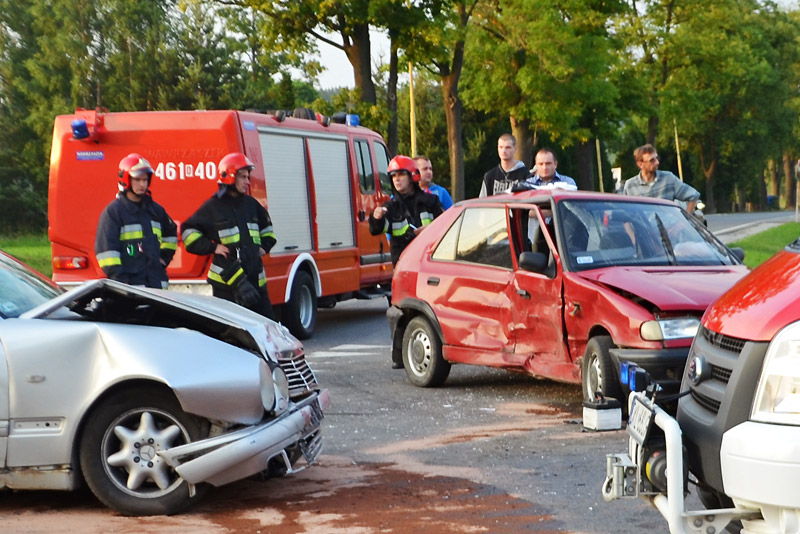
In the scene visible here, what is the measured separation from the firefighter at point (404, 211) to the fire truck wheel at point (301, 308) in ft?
7.29

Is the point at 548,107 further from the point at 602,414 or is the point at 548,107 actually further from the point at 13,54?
the point at 602,414

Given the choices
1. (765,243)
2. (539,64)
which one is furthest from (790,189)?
(765,243)

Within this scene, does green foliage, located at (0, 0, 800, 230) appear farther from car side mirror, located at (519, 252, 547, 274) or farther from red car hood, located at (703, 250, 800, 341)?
red car hood, located at (703, 250, 800, 341)

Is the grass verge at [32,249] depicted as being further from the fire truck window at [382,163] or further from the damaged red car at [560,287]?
the damaged red car at [560,287]

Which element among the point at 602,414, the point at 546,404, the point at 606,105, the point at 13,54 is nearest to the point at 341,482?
the point at 602,414

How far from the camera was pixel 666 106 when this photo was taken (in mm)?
58156

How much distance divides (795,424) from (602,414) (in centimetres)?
265

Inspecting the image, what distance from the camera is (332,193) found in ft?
51.3

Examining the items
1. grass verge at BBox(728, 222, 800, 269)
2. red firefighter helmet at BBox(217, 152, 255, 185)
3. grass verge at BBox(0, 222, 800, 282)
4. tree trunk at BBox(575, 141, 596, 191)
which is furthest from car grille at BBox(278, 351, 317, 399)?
tree trunk at BBox(575, 141, 596, 191)

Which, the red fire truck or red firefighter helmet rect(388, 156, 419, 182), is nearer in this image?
red firefighter helmet rect(388, 156, 419, 182)

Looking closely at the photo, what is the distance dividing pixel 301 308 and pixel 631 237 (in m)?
6.17

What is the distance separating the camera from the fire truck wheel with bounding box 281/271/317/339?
1430cm

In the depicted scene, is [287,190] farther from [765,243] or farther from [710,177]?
[710,177]

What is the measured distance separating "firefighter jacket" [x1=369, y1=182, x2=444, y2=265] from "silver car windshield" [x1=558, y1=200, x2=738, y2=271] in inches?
128
